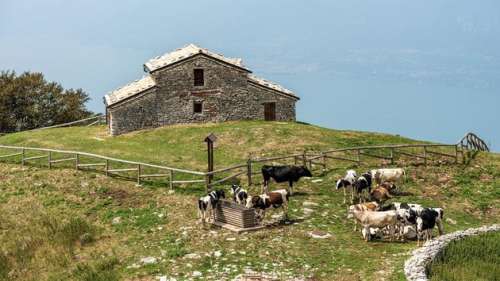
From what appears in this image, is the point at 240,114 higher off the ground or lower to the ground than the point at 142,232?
higher

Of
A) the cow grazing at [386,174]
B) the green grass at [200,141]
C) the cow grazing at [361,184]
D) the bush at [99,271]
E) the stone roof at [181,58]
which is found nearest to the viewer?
the bush at [99,271]

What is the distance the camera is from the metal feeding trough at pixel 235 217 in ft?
82.0

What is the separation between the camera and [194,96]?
52.4 metres

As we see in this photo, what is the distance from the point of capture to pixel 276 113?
54.8m

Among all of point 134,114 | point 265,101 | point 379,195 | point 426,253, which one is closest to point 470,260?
point 426,253

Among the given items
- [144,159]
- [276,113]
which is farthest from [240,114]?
[144,159]

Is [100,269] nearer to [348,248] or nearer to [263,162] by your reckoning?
[348,248]

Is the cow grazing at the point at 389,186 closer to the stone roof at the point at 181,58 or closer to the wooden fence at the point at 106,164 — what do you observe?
the wooden fence at the point at 106,164

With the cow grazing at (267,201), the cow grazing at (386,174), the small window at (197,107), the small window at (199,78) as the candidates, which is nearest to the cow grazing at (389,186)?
the cow grazing at (386,174)

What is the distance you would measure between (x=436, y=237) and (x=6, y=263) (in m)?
18.6

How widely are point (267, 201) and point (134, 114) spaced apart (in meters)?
26.8

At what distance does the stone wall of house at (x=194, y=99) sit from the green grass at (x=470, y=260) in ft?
104

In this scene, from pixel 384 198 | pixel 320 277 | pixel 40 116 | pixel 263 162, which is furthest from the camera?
pixel 40 116

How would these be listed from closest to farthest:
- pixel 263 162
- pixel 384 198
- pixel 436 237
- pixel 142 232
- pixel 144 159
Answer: pixel 436 237 → pixel 142 232 → pixel 384 198 → pixel 263 162 → pixel 144 159
